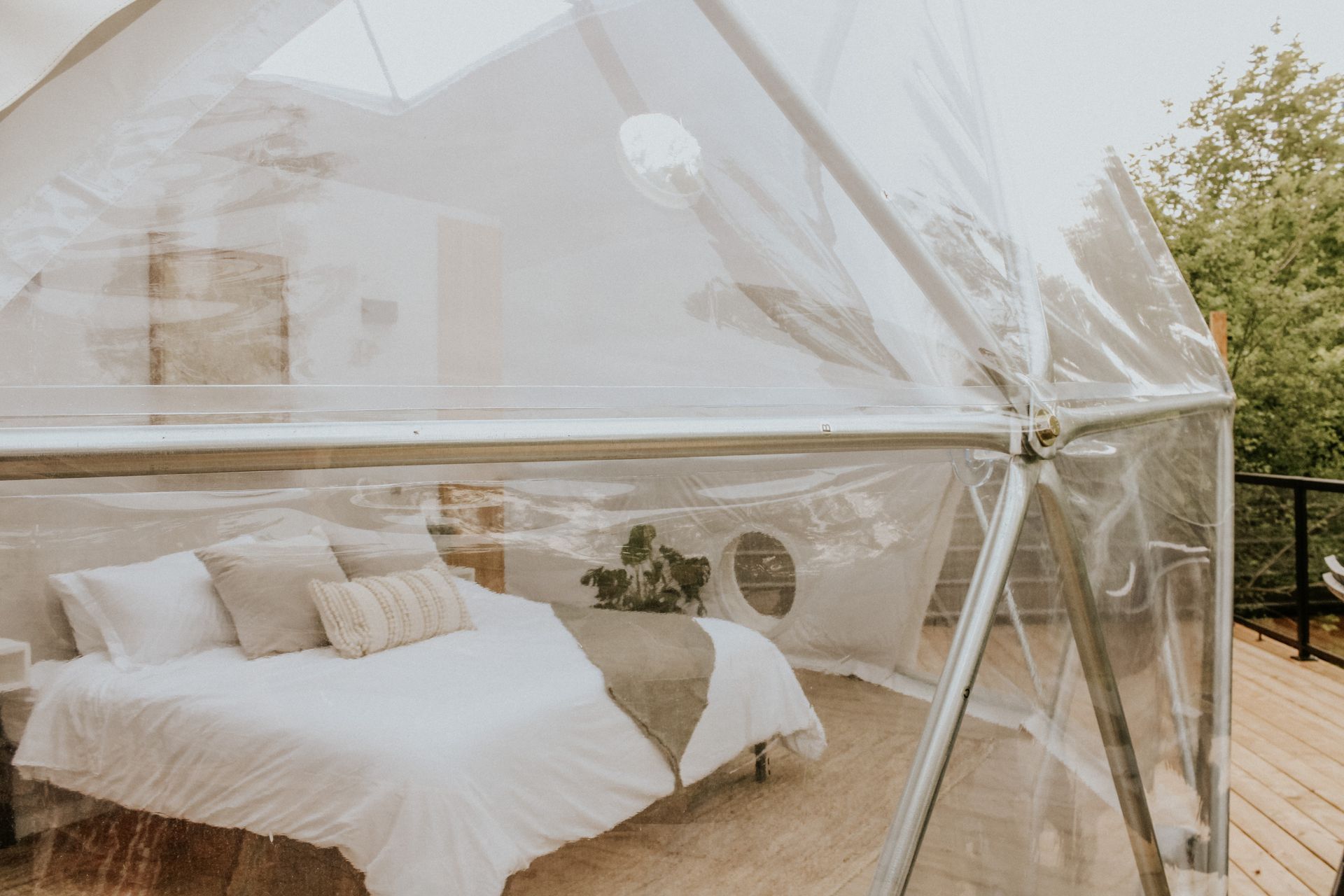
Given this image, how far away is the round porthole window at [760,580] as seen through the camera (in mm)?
752

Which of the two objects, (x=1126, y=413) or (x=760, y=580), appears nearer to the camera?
(x=760, y=580)

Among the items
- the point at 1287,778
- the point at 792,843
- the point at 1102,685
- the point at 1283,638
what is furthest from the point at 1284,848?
the point at 1283,638

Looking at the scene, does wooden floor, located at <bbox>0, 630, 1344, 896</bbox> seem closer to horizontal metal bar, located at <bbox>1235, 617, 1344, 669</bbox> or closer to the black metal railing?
horizontal metal bar, located at <bbox>1235, 617, 1344, 669</bbox>

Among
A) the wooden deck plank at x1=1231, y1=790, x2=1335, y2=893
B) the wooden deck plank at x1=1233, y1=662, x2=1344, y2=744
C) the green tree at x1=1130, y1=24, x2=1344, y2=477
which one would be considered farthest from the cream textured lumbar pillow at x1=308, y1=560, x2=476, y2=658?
the green tree at x1=1130, y1=24, x2=1344, y2=477

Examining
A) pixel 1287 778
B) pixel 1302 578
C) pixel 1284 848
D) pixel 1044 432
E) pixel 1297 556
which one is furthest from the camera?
pixel 1297 556

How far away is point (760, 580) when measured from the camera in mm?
763

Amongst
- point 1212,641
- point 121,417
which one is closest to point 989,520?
point 121,417

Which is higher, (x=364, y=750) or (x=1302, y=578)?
(x=364, y=750)

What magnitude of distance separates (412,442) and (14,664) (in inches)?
9.7

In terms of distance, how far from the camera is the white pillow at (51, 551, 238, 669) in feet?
1.65

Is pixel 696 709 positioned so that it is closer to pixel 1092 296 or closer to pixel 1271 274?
pixel 1092 296

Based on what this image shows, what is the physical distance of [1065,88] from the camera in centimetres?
165

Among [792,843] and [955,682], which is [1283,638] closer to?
[955,682]

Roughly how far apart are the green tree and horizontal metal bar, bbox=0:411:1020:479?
27.6 feet
